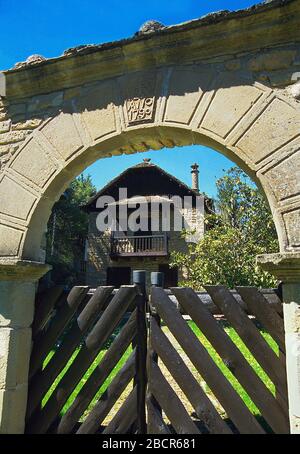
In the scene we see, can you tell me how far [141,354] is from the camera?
2.66 m

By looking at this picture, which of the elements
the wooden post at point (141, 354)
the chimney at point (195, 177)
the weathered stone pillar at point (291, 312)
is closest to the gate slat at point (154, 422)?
the wooden post at point (141, 354)

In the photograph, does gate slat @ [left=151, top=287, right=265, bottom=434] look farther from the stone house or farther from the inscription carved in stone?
the stone house

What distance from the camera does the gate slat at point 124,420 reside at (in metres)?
2.49

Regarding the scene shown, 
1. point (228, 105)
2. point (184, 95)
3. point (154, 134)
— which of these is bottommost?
point (154, 134)

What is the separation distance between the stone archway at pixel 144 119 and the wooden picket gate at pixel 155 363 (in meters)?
0.19

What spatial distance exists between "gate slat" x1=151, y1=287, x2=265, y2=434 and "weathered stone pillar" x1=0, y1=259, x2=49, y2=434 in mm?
1074

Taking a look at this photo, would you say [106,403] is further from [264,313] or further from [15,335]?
[264,313]

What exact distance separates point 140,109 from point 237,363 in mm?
2110

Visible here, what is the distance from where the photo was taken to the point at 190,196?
18453mm

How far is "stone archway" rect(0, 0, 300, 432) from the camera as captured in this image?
2.35 metres

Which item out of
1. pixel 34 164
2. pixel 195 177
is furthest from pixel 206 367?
pixel 195 177

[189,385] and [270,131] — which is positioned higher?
[270,131]
